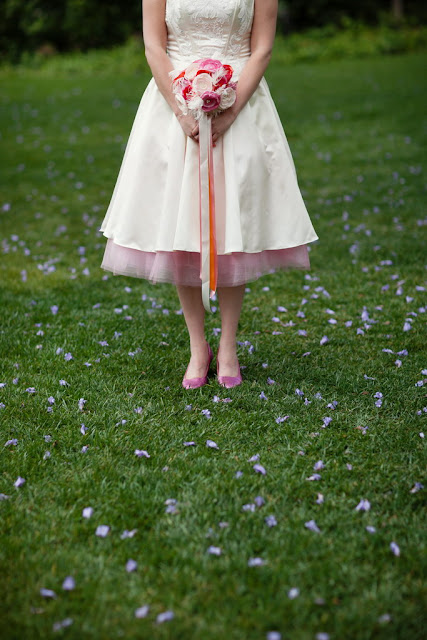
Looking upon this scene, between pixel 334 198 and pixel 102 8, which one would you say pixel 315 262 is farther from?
pixel 102 8

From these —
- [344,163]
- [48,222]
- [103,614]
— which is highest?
[103,614]

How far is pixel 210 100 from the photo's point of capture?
9.69 feet

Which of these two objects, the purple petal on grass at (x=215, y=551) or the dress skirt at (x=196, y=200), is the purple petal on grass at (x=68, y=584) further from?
the dress skirt at (x=196, y=200)

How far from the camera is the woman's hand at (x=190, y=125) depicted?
3045 mm

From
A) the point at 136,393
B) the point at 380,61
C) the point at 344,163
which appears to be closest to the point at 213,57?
the point at 136,393

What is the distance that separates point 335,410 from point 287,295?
1780 mm

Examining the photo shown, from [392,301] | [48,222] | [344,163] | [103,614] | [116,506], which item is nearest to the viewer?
[103,614]

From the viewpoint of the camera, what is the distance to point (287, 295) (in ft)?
16.1

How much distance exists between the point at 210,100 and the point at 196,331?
1199 millimetres

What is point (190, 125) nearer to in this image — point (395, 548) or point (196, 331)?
point (196, 331)

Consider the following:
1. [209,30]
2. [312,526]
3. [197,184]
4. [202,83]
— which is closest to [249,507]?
[312,526]

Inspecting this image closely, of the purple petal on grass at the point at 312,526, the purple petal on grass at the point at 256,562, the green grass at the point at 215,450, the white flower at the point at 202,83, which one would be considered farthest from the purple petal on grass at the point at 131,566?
the white flower at the point at 202,83

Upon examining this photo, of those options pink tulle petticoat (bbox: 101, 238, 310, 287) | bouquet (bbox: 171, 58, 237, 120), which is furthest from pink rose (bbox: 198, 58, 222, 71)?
pink tulle petticoat (bbox: 101, 238, 310, 287)

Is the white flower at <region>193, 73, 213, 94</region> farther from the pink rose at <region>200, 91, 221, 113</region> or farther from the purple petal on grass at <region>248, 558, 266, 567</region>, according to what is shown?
the purple petal on grass at <region>248, 558, 266, 567</region>
